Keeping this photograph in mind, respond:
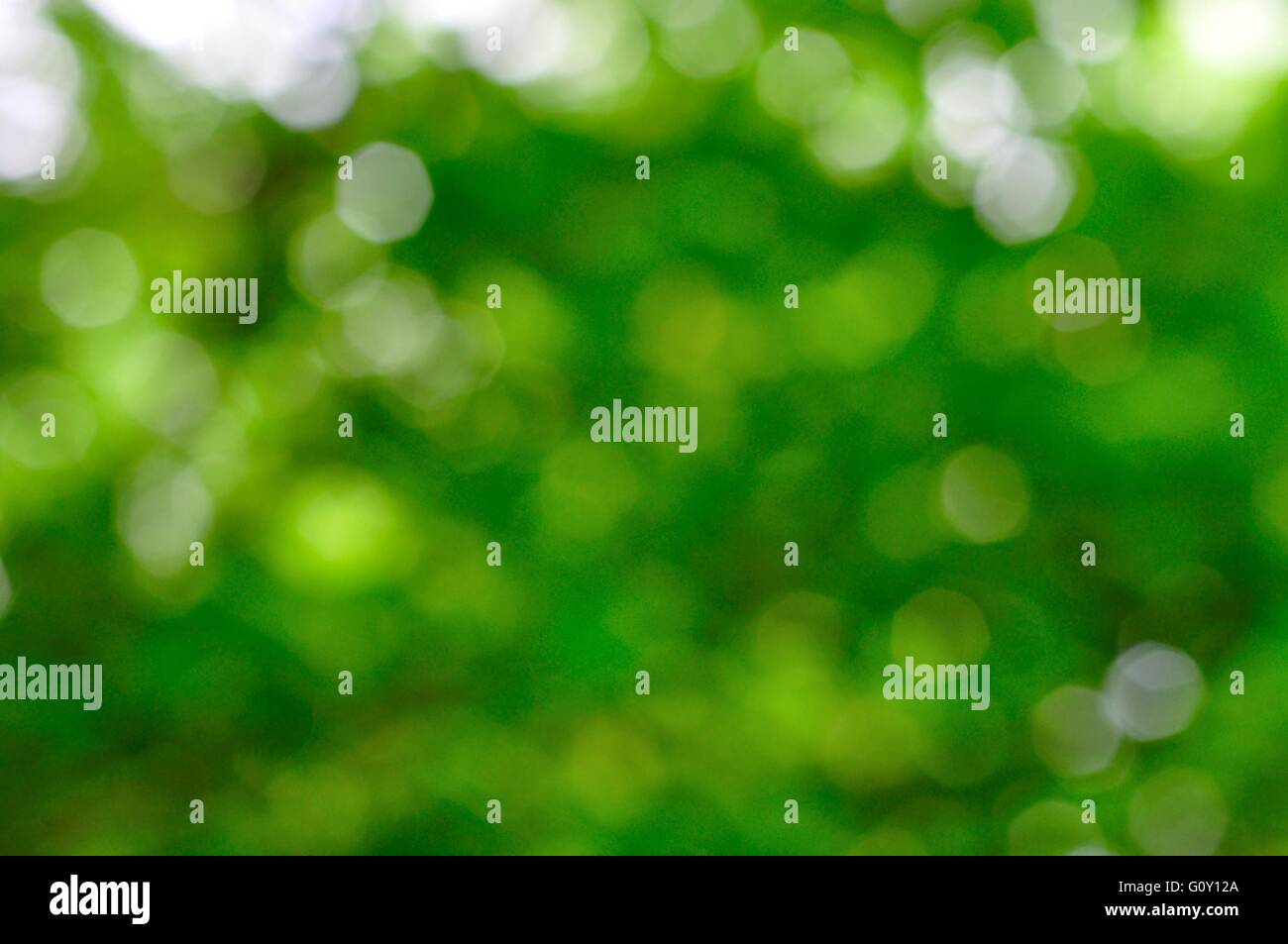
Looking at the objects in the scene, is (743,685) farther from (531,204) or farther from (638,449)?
(531,204)

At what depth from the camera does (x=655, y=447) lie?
710 mm

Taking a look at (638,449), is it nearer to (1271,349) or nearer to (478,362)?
(478,362)

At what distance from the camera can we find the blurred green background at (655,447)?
27.2 inches

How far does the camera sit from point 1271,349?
67 centimetres

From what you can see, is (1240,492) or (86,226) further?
(86,226)

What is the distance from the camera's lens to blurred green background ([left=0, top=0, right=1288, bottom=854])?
2.26 ft

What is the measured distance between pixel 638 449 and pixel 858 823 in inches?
11.8

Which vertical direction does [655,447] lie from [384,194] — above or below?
below

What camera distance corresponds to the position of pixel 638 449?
2.33ft

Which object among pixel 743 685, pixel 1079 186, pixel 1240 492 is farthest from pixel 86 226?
pixel 1240 492
